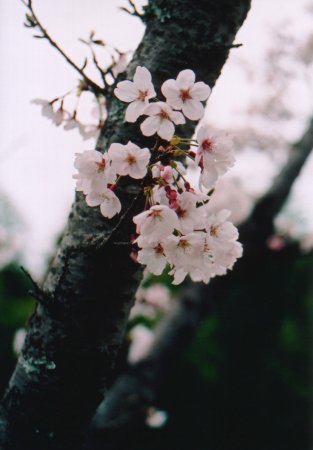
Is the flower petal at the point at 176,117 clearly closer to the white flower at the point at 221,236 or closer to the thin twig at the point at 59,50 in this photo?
the white flower at the point at 221,236

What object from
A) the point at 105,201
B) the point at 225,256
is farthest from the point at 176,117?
the point at 225,256

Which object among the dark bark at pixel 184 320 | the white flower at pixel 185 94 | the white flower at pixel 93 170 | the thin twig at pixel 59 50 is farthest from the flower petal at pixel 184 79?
the dark bark at pixel 184 320

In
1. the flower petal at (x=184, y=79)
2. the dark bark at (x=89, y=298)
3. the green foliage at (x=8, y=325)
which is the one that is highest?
the flower petal at (x=184, y=79)

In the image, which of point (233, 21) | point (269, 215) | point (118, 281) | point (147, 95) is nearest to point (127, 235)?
point (118, 281)

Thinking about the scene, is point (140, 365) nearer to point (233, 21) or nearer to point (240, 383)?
point (233, 21)

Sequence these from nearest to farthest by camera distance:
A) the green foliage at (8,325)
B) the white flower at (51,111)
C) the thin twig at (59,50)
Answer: the thin twig at (59,50)
the white flower at (51,111)
the green foliage at (8,325)

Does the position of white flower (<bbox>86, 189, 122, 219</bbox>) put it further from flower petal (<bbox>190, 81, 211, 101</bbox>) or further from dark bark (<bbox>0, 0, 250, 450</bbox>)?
flower petal (<bbox>190, 81, 211, 101</bbox>)
